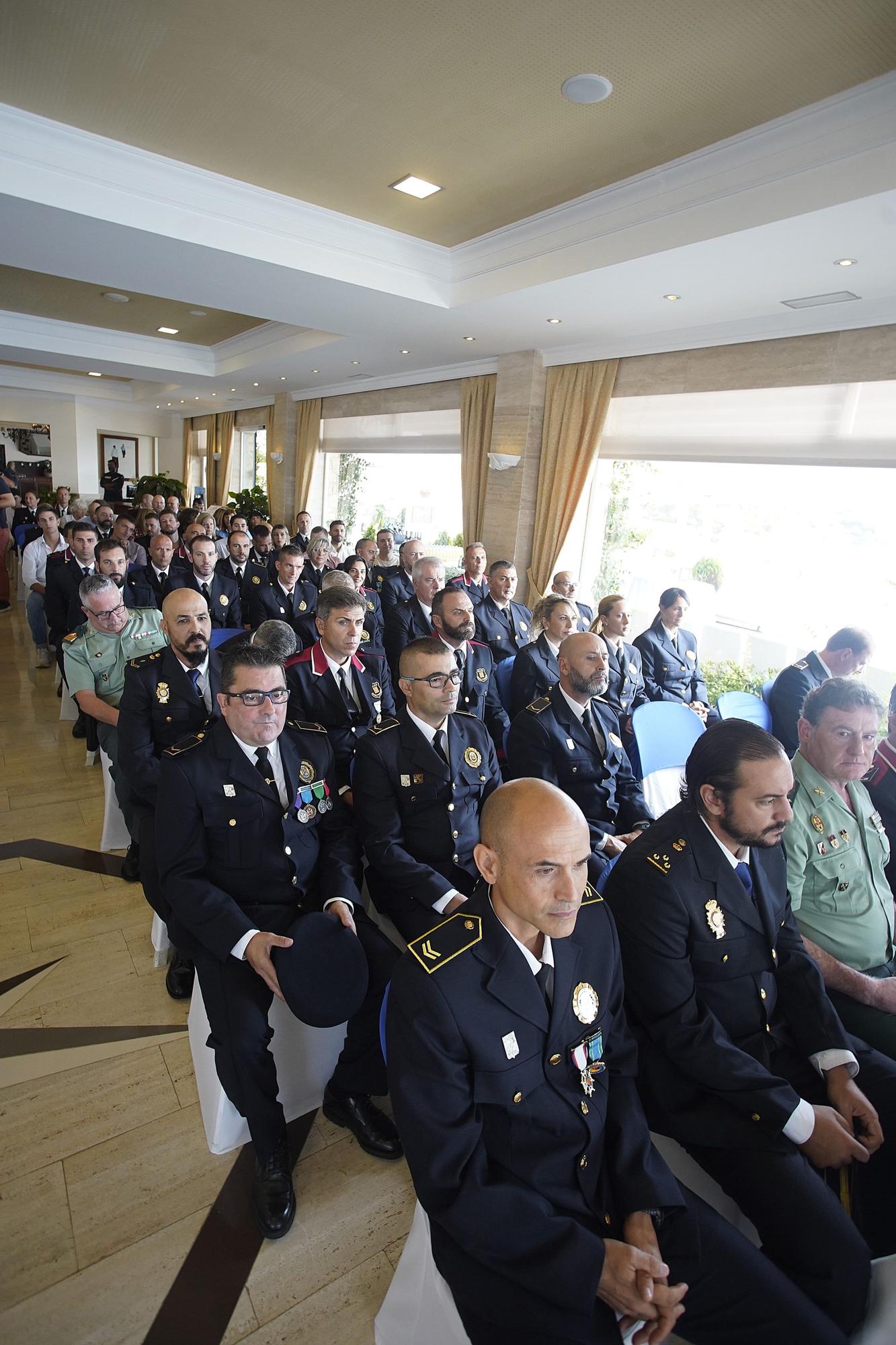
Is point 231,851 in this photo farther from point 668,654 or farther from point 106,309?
point 106,309

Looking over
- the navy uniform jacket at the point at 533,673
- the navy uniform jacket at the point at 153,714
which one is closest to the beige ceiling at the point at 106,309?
the navy uniform jacket at the point at 533,673

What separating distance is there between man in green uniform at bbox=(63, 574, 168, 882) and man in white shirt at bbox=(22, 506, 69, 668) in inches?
135

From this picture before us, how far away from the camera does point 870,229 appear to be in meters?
3.25

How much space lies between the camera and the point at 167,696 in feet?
9.25

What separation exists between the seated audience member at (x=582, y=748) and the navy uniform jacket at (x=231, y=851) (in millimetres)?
957

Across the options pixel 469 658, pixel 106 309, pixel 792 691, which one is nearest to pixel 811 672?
pixel 792 691

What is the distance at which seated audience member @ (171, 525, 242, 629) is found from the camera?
530 centimetres

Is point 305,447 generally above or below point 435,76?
below

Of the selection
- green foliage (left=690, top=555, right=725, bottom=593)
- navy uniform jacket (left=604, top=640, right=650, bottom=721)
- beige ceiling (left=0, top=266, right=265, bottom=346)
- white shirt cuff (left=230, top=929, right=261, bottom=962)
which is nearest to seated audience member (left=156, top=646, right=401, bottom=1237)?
white shirt cuff (left=230, top=929, right=261, bottom=962)

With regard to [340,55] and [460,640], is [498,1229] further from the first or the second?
[340,55]

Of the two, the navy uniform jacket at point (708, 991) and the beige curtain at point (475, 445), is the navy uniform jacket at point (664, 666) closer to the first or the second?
the navy uniform jacket at point (708, 991)

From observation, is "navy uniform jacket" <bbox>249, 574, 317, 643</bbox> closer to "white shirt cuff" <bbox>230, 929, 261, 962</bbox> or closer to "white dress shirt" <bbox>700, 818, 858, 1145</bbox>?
"white shirt cuff" <bbox>230, 929, 261, 962</bbox>

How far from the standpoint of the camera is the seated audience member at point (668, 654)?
452cm

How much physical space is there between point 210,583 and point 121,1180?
175 inches
